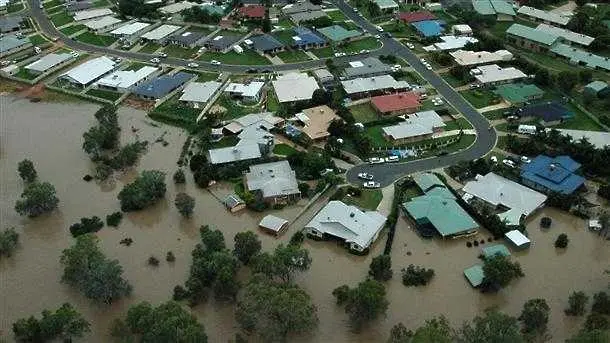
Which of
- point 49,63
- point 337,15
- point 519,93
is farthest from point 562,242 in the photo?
point 49,63

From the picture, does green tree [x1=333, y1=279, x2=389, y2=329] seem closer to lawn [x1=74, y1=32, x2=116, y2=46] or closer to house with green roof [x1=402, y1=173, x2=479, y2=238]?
house with green roof [x1=402, y1=173, x2=479, y2=238]

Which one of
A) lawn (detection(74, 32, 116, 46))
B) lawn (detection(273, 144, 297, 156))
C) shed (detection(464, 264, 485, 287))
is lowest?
lawn (detection(74, 32, 116, 46))

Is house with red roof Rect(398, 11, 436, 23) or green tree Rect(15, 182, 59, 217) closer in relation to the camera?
green tree Rect(15, 182, 59, 217)

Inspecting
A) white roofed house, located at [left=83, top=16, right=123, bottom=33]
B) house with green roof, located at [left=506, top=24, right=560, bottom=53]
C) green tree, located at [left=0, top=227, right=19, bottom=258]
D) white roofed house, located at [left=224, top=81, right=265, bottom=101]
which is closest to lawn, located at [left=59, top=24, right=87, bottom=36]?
white roofed house, located at [left=83, top=16, right=123, bottom=33]

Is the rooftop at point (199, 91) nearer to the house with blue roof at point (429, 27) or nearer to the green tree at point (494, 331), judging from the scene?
the house with blue roof at point (429, 27)

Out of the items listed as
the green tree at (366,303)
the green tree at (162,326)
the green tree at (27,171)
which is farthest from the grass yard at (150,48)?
the green tree at (366,303)

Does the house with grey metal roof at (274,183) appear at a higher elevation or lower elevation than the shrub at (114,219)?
higher

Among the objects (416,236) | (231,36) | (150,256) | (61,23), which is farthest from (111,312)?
(61,23)
